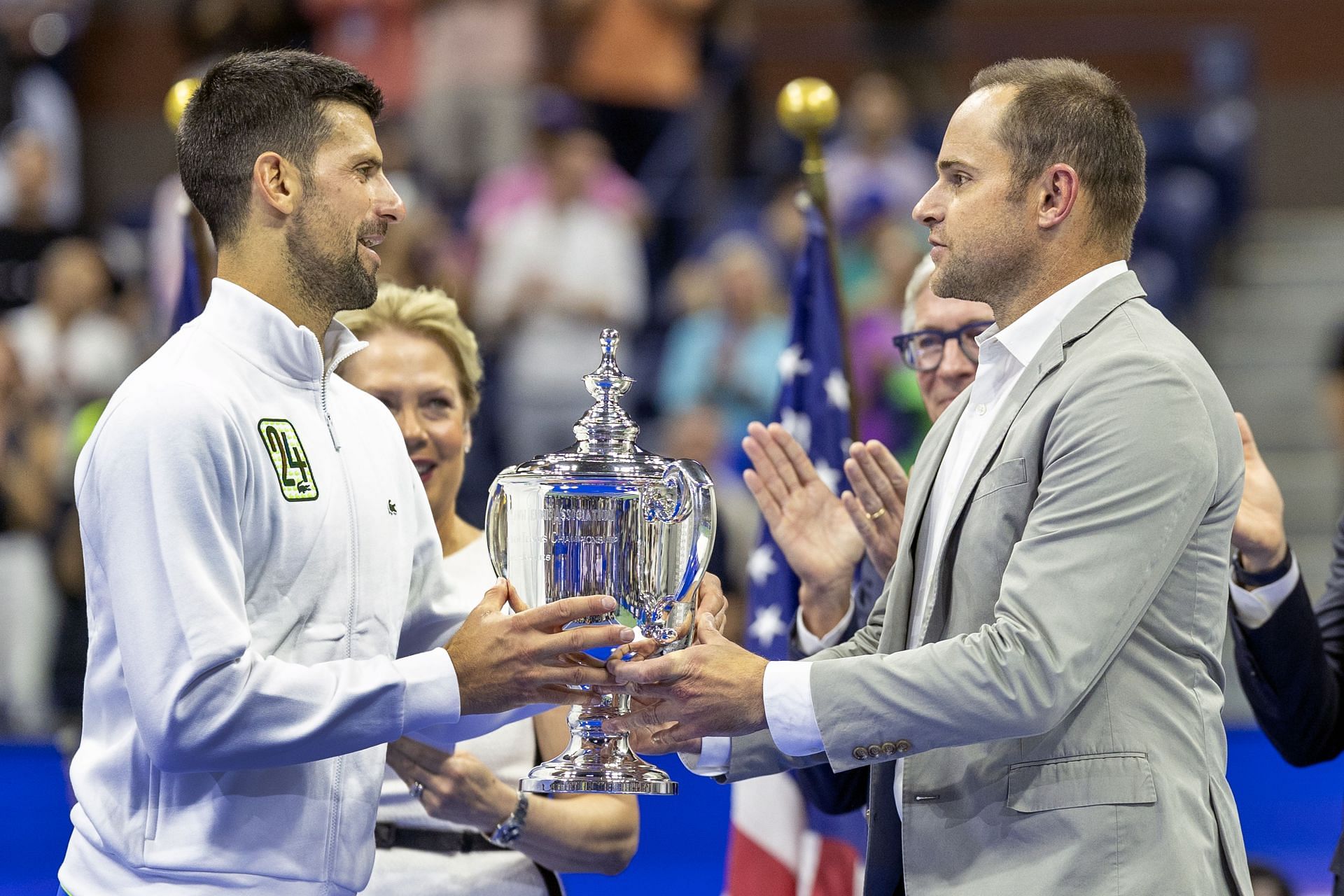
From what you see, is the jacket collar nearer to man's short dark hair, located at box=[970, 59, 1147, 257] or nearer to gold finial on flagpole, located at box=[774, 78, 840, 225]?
man's short dark hair, located at box=[970, 59, 1147, 257]

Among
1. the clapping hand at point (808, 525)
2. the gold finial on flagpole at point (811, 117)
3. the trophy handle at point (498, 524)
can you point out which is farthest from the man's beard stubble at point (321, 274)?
the gold finial on flagpole at point (811, 117)

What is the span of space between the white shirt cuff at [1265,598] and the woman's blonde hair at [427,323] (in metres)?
1.60

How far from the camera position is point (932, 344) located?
3.47 m

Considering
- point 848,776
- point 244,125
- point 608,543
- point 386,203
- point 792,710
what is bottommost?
point 848,776

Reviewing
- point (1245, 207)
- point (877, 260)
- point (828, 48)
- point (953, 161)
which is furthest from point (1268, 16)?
point (953, 161)

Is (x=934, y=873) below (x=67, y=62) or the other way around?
below

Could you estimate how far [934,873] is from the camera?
8.29 ft

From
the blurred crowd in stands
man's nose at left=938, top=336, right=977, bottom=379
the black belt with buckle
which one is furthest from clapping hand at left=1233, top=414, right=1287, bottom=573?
the blurred crowd in stands

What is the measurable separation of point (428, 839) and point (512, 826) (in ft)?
0.61

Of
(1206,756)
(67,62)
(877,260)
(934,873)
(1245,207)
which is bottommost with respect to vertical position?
(934,873)

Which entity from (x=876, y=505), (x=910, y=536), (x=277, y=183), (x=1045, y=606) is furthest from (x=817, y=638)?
(x=277, y=183)

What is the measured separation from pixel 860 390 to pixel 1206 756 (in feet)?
17.1

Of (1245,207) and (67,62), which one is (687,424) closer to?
(1245,207)

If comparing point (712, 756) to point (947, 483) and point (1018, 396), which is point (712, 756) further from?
point (1018, 396)
